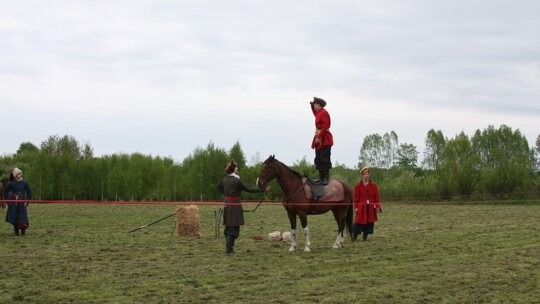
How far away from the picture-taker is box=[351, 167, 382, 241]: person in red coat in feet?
55.2

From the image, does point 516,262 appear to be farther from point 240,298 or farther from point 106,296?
point 106,296

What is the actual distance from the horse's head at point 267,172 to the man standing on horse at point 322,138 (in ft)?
3.65

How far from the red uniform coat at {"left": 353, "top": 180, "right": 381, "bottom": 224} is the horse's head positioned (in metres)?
3.22

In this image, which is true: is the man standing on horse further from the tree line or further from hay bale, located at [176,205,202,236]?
the tree line

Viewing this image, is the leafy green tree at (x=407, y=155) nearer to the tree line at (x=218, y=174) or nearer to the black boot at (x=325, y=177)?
the tree line at (x=218, y=174)

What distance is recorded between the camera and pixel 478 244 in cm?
1550

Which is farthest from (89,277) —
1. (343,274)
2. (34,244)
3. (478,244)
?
(478,244)

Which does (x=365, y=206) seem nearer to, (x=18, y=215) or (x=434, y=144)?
(x=18, y=215)

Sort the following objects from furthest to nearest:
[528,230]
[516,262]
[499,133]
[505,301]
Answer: [499,133] < [528,230] < [516,262] < [505,301]

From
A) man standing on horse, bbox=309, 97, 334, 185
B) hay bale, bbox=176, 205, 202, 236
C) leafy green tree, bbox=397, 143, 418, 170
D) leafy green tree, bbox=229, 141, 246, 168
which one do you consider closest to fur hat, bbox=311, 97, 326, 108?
man standing on horse, bbox=309, 97, 334, 185

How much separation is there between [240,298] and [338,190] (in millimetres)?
6931

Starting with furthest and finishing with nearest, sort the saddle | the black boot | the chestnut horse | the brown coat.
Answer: the black boot, the saddle, the chestnut horse, the brown coat

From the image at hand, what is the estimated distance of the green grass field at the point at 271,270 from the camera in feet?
29.9

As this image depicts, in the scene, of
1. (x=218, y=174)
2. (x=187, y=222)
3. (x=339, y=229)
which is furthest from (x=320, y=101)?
(x=218, y=174)
